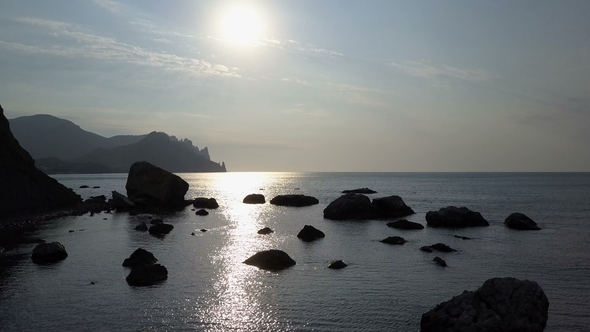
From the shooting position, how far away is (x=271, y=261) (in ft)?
98.1

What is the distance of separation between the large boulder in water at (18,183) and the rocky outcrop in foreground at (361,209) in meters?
43.3

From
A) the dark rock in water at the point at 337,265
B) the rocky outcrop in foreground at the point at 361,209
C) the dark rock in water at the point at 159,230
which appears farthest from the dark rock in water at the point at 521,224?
the dark rock in water at the point at 159,230

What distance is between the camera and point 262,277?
2678 centimetres

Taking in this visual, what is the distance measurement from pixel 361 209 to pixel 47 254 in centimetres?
4283

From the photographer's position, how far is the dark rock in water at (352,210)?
6244 cm

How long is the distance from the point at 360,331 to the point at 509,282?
641cm

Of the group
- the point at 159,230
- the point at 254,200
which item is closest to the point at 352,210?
the point at 159,230

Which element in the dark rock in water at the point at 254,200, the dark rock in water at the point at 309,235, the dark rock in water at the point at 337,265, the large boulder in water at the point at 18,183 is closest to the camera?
the dark rock in water at the point at 337,265

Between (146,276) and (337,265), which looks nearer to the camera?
(146,276)

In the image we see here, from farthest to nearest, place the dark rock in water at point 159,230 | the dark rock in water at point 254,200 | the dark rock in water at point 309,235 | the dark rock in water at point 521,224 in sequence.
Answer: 1. the dark rock in water at point 254,200
2. the dark rock in water at point 521,224
3. the dark rock in water at point 159,230
4. the dark rock in water at point 309,235

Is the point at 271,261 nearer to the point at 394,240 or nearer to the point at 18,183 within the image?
the point at 394,240

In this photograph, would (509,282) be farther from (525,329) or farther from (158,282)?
(158,282)

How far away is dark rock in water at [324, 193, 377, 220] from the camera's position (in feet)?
205

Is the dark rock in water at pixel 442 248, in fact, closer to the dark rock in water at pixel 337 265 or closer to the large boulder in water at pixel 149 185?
the dark rock in water at pixel 337 265
